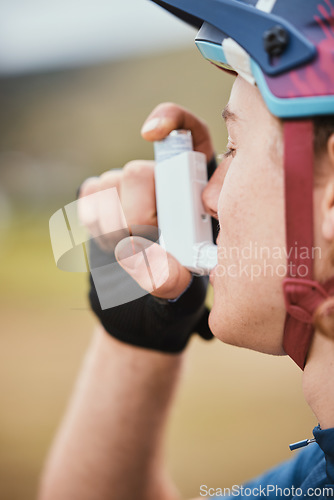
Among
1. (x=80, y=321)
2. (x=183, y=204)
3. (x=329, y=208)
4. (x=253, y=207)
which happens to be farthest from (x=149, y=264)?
(x=80, y=321)

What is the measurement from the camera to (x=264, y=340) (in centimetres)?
106

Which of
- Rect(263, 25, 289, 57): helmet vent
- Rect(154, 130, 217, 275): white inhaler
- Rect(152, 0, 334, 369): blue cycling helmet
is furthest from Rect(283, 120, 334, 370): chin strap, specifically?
Rect(154, 130, 217, 275): white inhaler

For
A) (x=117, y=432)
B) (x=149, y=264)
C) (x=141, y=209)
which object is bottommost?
(x=117, y=432)

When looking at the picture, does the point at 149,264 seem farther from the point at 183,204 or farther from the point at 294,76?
the point at 294,76

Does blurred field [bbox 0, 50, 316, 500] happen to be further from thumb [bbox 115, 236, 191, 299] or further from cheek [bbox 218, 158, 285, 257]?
cheek [bbox 218, 158, 285, 257]

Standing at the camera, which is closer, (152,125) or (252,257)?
(252,257)

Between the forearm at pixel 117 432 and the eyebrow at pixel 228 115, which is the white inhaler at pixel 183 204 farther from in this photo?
the forearm at pixel 117 432

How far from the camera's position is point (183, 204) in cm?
128

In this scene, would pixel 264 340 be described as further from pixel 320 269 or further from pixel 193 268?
pixel 193 268

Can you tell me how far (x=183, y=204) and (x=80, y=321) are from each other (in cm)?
555

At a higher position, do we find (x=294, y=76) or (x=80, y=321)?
(x=294, y=76)

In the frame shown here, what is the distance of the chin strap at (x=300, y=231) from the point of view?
0.90 metres

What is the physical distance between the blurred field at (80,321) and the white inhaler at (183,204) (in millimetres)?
268

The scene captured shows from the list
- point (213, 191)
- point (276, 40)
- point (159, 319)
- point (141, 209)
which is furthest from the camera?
Result: point (159, 319)
